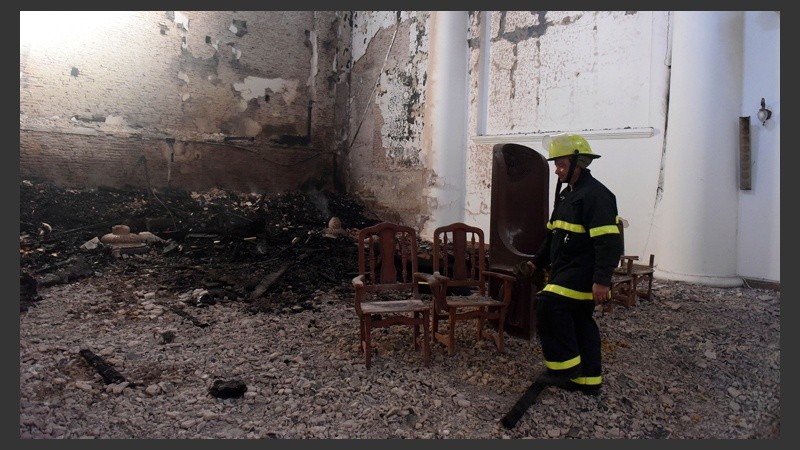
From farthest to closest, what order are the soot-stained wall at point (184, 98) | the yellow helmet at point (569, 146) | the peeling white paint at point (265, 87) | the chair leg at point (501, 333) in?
the peeling white paint at point (265, 87), the soot-stained wall at point (184, 98), the chair leg at point (501, 333), the yellow helmet at point (569, 146)

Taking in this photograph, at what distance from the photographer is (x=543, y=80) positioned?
300 inches

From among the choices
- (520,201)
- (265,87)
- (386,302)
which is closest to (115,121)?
(265,87)

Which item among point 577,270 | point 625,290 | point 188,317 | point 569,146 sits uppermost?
point 569,146

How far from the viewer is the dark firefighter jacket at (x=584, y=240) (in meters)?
3.01

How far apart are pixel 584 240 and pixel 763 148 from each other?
425 centimetres

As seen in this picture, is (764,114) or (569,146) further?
(764,114)

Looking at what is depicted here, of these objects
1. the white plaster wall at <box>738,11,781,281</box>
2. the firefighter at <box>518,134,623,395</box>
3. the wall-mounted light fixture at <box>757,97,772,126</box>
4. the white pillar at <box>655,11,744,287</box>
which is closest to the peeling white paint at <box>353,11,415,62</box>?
the white pillar at <box>655,11,744,287</box>

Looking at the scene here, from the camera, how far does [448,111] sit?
8.65 metres

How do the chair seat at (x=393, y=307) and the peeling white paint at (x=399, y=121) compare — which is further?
the peeling white paint at (x=399, y=121)

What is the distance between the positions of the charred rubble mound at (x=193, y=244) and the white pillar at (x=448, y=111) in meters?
2.03

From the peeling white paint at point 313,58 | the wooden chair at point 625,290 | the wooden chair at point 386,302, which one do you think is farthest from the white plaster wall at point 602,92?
the peeling white paint at point 313,58

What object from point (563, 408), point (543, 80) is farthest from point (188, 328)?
point (543, 80)

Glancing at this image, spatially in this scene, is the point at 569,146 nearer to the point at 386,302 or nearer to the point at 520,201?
the point at 520,201

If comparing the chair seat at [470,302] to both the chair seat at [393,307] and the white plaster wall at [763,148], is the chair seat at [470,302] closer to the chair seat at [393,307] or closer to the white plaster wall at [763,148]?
the chair seat at [393,307]
